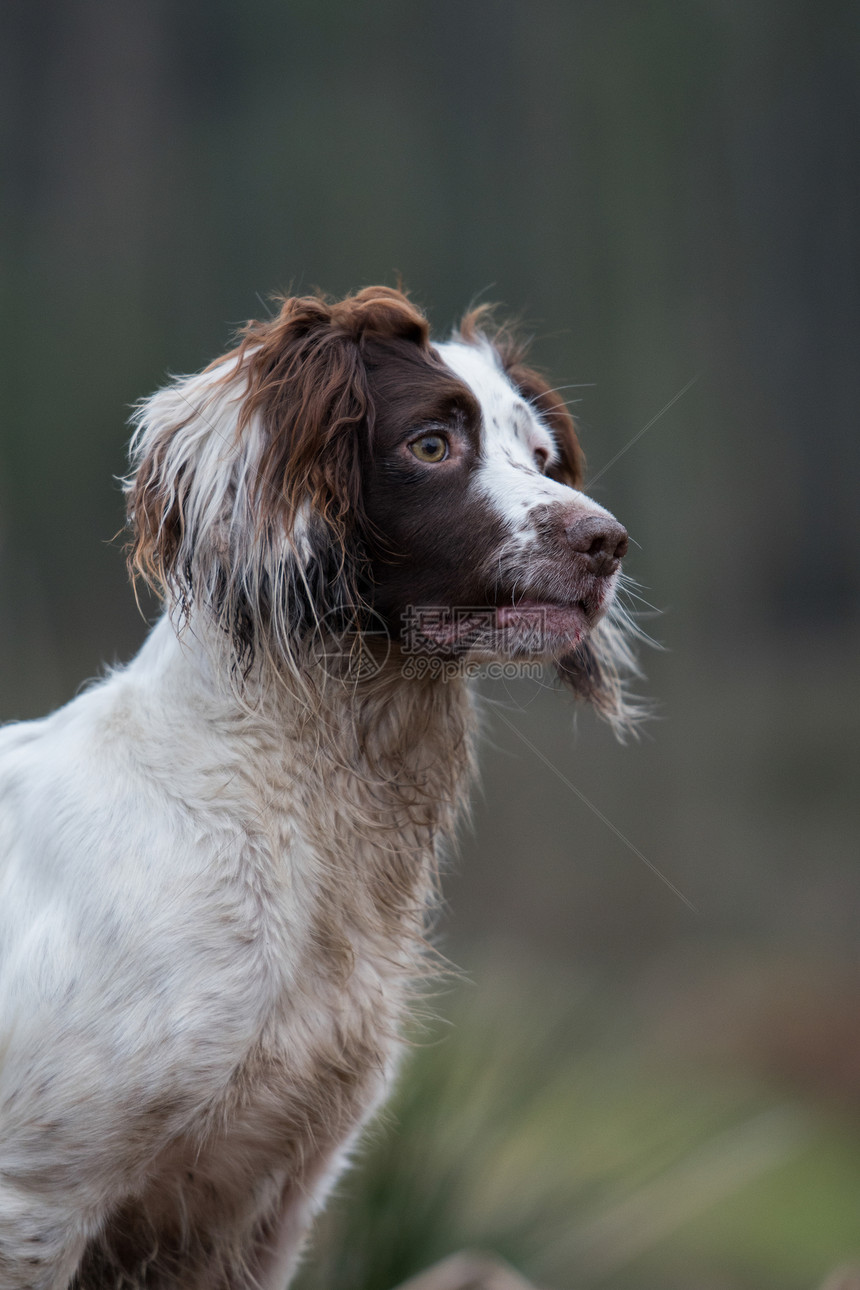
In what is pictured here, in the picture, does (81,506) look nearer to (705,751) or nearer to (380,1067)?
(705,751)

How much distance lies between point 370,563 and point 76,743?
1.87 ft

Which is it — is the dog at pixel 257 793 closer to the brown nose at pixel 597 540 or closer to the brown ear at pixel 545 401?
the brown nose at pixel 597 540

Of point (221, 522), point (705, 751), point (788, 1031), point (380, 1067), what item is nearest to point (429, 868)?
point (380, 1067)

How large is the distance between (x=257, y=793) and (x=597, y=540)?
683 millimetres

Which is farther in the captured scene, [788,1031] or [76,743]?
[788,1031]

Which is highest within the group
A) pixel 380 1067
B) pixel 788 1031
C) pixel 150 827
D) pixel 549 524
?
pixel 549 524

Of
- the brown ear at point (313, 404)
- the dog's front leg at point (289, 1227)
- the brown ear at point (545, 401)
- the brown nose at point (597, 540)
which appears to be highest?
the brown ear at point (545, 401)

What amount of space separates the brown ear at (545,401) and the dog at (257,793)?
0.33m

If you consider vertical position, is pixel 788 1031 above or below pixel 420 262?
below

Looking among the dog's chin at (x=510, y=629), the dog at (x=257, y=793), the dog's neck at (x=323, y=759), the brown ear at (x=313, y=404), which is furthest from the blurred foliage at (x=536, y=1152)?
the brown ear at (x=313, y=404)

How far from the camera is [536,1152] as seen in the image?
112 inches

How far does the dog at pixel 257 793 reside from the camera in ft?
5.28

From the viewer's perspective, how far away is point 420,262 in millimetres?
5801

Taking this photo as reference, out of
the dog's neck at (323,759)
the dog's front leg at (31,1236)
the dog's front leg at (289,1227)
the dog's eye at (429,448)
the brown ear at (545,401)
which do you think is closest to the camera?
the dog's front leg at (31,1236)
